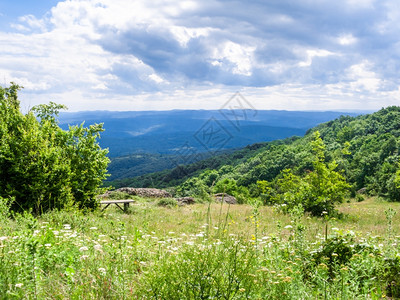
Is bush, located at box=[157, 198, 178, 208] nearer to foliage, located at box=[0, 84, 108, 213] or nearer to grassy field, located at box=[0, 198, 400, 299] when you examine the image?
foliage, located at box=[0, 84, 108, 213]

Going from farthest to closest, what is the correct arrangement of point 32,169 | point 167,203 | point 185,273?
point 167,203 → point 32,169 → point 185,273

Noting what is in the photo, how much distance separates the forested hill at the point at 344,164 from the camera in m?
58.4

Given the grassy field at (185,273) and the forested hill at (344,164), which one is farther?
the forested hill at (344,164)

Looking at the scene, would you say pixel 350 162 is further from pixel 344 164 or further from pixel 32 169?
pixel 32 169

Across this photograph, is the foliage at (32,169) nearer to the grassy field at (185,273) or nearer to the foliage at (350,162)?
the grassy field at (185,273)

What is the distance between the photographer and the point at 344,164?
7394 centimetres

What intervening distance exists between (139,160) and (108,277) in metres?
188

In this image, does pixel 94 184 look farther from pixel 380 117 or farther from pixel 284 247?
pixel 380 117

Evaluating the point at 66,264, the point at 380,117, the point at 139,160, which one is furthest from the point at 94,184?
the point at 139,160

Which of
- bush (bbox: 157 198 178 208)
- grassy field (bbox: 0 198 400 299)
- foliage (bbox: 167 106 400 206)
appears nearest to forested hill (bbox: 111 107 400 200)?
foliage (bbox: 167 106 400 206)

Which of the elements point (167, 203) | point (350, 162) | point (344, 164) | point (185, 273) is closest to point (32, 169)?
point (185, 273)

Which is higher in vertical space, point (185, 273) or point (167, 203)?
point (185, 273)

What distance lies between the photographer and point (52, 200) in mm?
11039

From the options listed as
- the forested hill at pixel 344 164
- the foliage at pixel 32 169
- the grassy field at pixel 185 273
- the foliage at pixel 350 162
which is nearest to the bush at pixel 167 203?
the foliage at pixel 32 169
